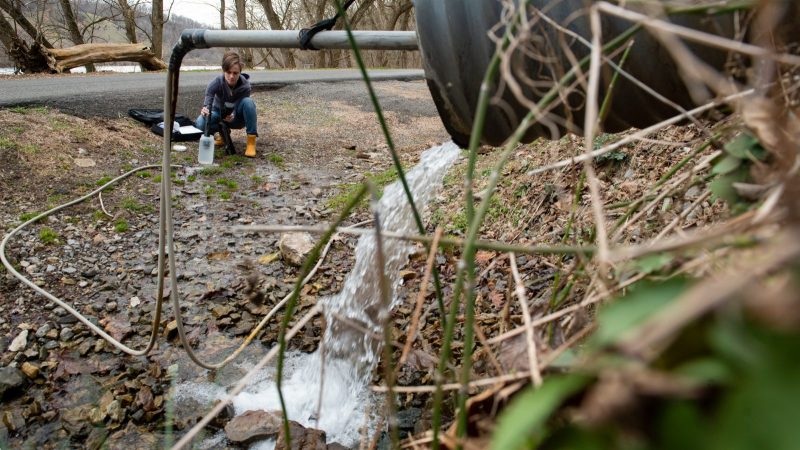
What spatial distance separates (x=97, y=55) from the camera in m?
10.8

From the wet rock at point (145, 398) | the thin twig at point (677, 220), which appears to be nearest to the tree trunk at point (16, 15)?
the wet rock at point (145, 398)

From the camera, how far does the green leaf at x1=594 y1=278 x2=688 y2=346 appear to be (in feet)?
1.23

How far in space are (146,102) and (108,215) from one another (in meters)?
3.01

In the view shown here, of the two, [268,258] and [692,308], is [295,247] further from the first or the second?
[692,308]

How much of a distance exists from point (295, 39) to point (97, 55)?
10.8 meters

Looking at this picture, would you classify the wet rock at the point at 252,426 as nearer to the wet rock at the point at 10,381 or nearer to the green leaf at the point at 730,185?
the wet rock at the point at 10,381

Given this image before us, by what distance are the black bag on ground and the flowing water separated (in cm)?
304

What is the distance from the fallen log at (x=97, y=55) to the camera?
Answer: 10.0 meters

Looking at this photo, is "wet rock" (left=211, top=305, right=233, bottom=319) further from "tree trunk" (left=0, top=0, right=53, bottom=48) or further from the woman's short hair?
"tree trunk" (left=0, top=0, right=53, bottom=48)

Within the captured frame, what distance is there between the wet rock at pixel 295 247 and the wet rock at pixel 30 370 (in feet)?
4.89

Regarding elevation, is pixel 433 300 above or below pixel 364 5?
below

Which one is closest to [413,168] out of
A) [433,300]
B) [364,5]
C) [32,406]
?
[433,300]

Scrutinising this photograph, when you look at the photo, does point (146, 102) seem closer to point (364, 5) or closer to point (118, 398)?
point (118, 398)

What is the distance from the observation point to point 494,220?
3480 mm
